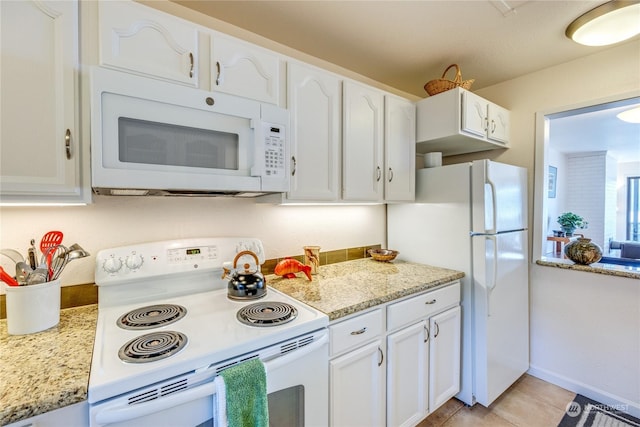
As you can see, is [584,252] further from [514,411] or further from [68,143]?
[68,143]

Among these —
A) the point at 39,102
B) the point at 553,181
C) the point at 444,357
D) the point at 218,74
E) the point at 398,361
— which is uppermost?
the point at 218,74

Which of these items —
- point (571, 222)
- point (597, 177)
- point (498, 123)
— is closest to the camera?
point (498, 123)

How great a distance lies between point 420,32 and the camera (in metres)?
1.73

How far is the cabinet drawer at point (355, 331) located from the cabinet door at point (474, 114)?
1.46 meters

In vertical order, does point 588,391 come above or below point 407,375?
below

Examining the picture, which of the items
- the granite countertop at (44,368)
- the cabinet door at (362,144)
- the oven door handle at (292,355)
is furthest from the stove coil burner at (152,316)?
the cabinet door at (362,144)

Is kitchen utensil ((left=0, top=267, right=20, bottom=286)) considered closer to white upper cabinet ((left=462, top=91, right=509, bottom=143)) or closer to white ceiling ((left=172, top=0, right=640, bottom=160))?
white ceiling ((left=172, top=0, right=640, bottom=160))

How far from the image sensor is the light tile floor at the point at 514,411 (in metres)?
1.79

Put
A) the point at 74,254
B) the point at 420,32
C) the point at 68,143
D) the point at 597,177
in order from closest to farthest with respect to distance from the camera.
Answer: the point at 68,143 → the point at 74,254 → the point at 420,32 → the point at 597,177

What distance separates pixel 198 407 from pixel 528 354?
2.58 m

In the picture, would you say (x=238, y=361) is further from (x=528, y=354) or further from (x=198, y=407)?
(x=528, y=354)

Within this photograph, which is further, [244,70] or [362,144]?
[362,144]

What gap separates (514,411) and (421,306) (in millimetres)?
1123

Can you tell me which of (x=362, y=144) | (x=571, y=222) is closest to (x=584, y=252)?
(x=571, y=222)
